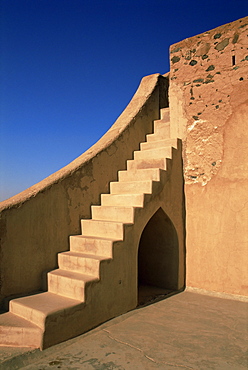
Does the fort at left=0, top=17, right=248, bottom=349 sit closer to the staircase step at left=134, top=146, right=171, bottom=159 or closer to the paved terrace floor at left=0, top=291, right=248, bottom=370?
the staircase step at left=134, top=146, right=171, bottom=159

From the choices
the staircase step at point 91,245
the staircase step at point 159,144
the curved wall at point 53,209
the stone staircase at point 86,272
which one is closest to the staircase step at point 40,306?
the stone staircase at point 86,272

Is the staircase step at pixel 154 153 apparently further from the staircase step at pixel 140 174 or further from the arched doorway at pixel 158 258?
the arched doorway at pixel 158 258

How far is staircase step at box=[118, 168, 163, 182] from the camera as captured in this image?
16.4 feet

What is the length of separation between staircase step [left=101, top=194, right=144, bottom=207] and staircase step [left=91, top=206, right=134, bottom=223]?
0.22m

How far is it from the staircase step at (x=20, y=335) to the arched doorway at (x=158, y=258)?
2.18 m

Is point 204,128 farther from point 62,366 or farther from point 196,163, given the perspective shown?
point 62,366

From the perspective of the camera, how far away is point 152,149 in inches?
222

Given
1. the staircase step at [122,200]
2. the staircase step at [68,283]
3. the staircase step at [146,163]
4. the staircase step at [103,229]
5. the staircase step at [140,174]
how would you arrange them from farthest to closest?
1. the staircase step at [146,163]
2. the staircase step at [140,174]
3. the staircase step at [122,200]
4. the staircase step at [103,229]
5. the staircase step at [68,283]

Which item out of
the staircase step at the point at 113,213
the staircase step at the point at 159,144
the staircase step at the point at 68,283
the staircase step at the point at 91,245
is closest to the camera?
the staircase step at the point at 68,283

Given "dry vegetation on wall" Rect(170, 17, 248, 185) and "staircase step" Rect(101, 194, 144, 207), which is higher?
"dry vegetation on wall" Rect(170, 17, 248, 185)

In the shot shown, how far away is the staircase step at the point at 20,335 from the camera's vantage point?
3.17 m

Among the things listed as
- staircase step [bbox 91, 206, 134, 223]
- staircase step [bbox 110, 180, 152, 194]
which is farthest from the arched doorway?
staircase step [bbox 91, 206, 134, 223]

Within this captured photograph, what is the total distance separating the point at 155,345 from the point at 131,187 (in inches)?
97.1

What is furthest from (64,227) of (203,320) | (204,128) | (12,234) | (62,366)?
(204,128)
